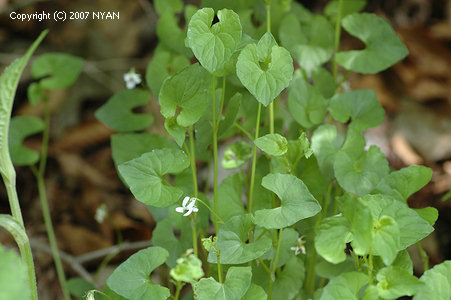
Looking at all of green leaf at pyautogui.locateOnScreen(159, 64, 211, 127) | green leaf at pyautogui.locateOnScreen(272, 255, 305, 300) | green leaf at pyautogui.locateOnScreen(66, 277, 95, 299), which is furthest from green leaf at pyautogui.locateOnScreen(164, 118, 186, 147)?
green leaf at pyautogui.locateOnScreen(66, 277, 95, 299)

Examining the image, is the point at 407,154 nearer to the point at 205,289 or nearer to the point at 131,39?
the point at 131,39

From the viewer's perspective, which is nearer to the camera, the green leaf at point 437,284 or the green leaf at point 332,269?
the green leaf at point 437,284

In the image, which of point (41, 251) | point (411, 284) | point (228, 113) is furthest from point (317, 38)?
point (41, 251)

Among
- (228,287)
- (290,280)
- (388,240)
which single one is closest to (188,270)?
(228,287)

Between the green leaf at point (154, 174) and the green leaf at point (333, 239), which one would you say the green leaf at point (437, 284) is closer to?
the green leaf at point (333, 239)

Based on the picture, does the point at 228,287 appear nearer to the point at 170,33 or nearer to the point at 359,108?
the point at 359,108

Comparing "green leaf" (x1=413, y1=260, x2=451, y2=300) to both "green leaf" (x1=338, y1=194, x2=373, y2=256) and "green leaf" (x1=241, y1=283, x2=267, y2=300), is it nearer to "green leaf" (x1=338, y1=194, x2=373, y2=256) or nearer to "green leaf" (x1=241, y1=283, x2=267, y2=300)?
"green leaf" (x1=338, y1=194, x2=373, y2=256)

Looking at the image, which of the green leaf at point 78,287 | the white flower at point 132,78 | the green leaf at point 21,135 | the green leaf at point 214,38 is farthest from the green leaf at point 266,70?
the green leaf at point 21,135
